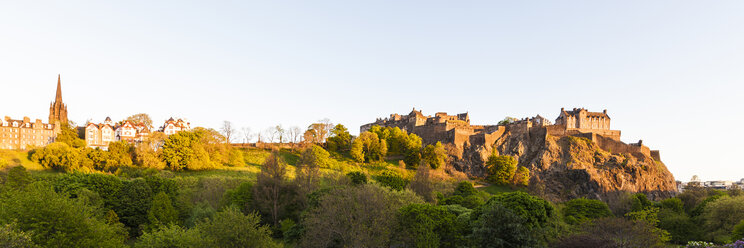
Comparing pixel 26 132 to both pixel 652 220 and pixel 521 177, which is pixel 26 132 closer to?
pixel 521 177

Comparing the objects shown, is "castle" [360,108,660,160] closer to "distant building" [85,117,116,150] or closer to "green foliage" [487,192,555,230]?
"green foliage" [487,192,555,230]

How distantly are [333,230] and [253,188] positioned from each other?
54.0 ft

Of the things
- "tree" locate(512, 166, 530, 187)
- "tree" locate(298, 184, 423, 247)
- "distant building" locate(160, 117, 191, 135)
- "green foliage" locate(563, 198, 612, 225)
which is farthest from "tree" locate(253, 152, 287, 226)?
"distant building" locate(160, 117, 191, 135)

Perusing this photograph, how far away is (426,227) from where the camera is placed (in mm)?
32062

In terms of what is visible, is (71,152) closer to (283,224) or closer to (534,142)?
(283,224)

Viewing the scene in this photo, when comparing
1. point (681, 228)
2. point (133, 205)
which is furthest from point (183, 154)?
point (681, 228)

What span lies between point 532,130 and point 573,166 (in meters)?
12.7

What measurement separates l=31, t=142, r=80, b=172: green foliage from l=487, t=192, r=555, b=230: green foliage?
6150cm

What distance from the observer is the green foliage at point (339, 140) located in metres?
84.2

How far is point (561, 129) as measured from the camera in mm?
87062

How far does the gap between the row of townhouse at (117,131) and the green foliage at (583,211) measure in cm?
8492

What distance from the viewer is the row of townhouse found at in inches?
3575

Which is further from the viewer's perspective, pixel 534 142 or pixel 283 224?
pixel 534 142

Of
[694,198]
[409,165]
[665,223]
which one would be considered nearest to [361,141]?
[409,165]
